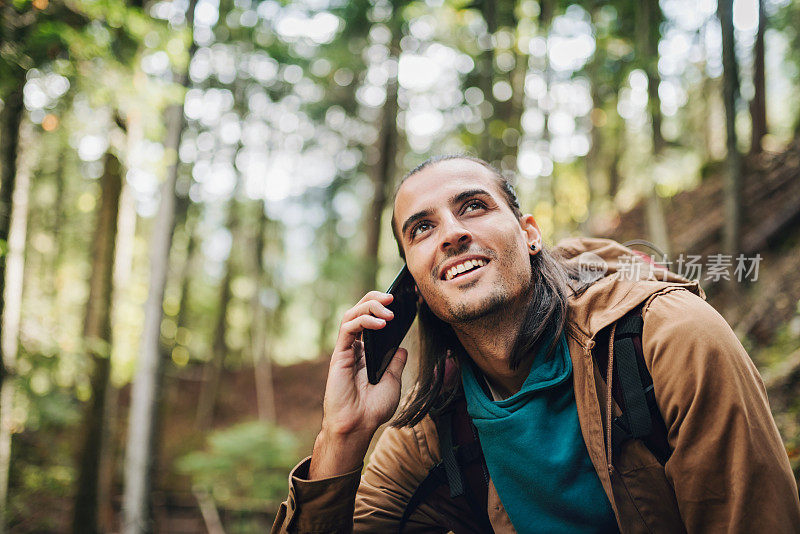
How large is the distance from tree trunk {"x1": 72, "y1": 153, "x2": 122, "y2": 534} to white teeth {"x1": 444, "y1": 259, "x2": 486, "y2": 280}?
23.6 feet

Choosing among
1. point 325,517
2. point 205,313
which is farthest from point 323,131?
point 325,517

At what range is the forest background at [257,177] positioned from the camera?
6363 mm

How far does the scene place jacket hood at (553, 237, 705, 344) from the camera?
6.48ft

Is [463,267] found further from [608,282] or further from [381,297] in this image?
[608,282]

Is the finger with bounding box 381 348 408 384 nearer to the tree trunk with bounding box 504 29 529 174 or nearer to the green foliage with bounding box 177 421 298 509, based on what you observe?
the tree trunk with bounding box 504 29 529 174

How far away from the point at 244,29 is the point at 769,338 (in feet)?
38.8

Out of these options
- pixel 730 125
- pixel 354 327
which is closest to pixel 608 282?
pixel 354 327

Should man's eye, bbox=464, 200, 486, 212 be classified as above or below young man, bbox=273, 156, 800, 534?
above

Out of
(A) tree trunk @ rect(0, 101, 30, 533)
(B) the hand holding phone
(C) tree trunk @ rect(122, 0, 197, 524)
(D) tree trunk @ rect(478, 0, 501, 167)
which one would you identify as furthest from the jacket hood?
(C) tree trunk @ rect(122, 0, 197, 524)

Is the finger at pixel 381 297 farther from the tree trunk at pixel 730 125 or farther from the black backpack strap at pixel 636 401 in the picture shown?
the tree trunk at pixel 730 125

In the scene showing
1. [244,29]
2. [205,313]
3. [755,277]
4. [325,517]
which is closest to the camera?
[325,517]

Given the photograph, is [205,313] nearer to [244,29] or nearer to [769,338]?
[244,29]

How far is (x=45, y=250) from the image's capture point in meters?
18.4

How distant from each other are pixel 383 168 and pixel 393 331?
26.6ft
